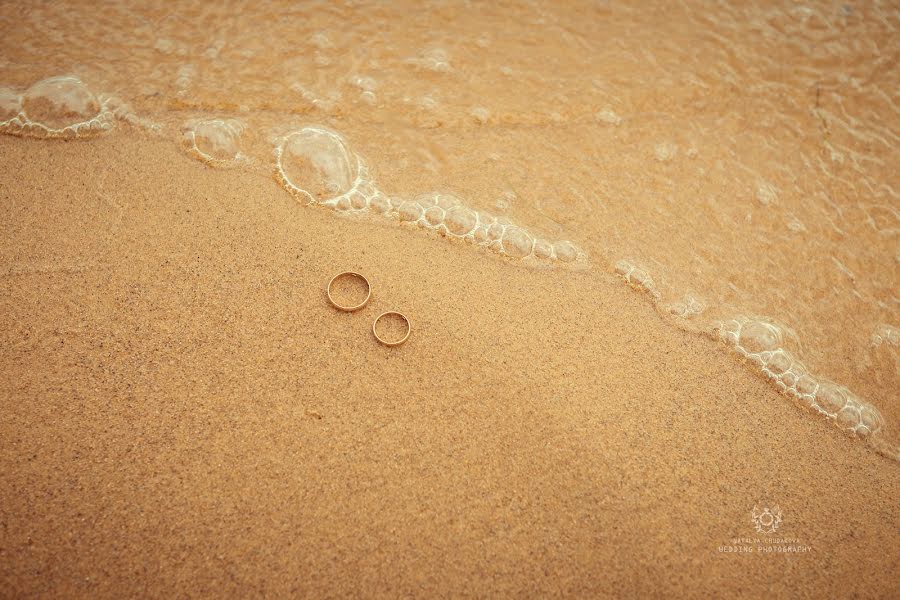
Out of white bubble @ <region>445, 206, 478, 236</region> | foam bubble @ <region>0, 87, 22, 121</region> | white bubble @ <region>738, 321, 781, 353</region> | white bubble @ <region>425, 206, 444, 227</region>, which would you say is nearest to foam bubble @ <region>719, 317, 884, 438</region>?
white bubble @ <region>738, 321, 781, 353</region>

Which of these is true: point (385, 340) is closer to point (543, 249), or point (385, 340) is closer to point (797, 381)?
point (543, 249)

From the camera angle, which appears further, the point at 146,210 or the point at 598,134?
the point at 598,134

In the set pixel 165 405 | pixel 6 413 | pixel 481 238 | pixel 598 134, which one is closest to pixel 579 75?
pixel 598 134

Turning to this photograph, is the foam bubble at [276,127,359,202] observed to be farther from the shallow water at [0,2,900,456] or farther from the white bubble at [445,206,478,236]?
the white bubble at [445,206,478,236]

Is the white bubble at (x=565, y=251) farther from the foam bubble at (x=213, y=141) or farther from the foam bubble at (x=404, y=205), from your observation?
the foam bubble at (x=213, y=141)

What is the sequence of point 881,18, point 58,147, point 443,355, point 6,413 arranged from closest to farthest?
1. point 6,413
2. point 443,355
3. point 58,147
4. point 881,18

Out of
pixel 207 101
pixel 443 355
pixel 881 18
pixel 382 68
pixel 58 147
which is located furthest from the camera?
pixel 881 18

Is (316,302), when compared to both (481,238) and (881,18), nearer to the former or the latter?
(481,238)

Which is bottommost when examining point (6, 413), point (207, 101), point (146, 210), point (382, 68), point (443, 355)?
point (6, 413)
